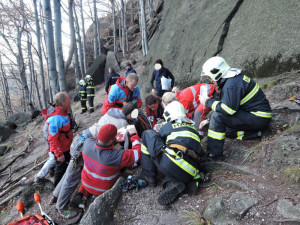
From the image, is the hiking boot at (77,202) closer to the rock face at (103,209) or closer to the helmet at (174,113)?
the rock face at (103,209)

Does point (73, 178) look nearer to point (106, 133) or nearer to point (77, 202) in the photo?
point (77, 202)

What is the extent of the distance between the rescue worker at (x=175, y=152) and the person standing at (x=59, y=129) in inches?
81.7

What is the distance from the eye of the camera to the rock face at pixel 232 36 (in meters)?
6.24

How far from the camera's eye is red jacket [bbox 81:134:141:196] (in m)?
3.37

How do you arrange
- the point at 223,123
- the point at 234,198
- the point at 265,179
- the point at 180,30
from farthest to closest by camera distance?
the point at 180,30
the point at 223,123
the point at 265,179
the point at 234,198

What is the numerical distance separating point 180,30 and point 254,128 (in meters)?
7.88

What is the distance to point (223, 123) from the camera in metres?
3.64

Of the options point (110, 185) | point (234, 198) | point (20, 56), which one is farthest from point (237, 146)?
point (20, 56)

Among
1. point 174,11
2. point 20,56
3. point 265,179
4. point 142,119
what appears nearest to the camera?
point 265,179

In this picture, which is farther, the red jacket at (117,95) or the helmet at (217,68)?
the red jacket at (117,95)

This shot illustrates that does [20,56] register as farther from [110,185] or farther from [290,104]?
[290,104]

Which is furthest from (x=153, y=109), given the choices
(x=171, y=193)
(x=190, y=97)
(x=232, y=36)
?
(x=232, y=36)

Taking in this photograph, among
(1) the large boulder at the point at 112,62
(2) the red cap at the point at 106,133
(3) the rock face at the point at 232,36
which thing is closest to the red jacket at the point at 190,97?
(2) the red cap at the point at 106,133

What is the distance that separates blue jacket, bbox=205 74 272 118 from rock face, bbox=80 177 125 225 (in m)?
2.26
